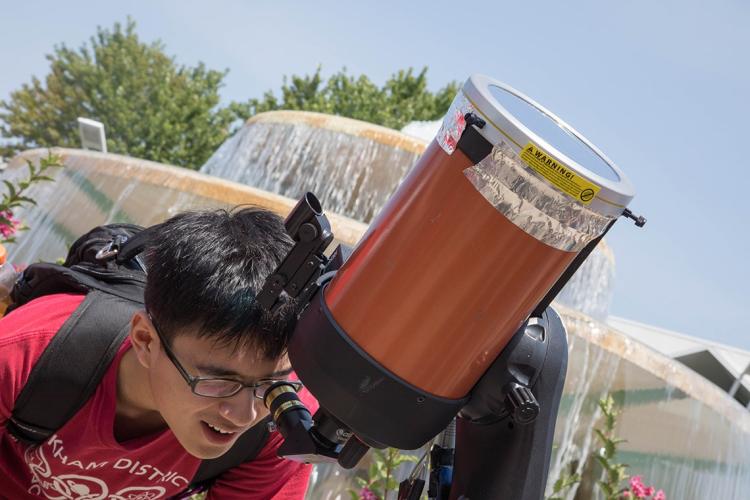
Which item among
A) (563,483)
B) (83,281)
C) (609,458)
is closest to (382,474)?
(563,483)

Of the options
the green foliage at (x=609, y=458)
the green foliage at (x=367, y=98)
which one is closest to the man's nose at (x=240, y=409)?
the green foliage at (x=609, y=458)

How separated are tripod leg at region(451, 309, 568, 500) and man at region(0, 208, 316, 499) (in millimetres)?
422

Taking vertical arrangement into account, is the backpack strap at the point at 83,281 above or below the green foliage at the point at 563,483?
above

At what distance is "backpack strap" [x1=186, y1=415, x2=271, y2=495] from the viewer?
2123 millimetres

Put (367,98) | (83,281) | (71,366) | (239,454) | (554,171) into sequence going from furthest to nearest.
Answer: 1. (367,98)
2. (239,454)
3. (83,281)
4. (71,366)
5. (554,171)

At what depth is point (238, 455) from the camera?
217 cm

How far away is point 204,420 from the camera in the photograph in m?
1.86

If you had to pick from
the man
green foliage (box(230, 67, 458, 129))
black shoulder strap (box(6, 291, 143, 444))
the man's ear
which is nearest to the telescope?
the man

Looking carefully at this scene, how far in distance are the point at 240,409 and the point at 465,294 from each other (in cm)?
77

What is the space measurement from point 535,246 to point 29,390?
1.22 m

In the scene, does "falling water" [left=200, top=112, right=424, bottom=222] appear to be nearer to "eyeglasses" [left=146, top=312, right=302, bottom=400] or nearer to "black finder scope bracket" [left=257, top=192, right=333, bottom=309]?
Answer: "eyeglasses" [left=146, top=312, right=302, bottom=400]

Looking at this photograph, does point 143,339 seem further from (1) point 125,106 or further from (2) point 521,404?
(1) point 125,106

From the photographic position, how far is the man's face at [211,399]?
1.83 metres

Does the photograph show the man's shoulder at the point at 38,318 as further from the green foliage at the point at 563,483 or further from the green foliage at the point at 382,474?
the green foliage at the point at 563,483
